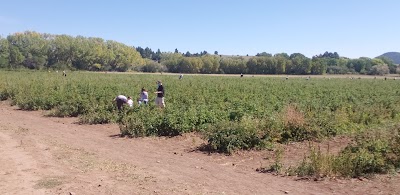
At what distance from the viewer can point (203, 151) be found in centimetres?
Result: 1141

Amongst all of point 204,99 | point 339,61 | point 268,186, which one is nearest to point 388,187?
point 268,186

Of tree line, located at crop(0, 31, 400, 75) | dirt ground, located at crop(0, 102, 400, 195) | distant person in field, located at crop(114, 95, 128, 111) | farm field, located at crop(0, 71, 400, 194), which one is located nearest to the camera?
dirt ground, located at crop(0, 102, 400, 195)

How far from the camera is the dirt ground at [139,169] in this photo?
7.47m

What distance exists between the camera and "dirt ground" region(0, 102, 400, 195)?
Answer: 7473 millimetres

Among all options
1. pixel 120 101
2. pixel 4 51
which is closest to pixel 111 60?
pixel 4 51

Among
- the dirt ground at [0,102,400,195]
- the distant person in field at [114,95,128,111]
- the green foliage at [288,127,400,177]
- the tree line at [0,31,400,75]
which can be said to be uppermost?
the tree line at [0,31,400,75]

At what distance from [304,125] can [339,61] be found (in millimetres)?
191194

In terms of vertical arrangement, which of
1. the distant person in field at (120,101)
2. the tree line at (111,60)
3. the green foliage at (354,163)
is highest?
the tree line at (111,60)

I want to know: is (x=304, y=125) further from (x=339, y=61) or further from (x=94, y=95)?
(x=339, y=61)

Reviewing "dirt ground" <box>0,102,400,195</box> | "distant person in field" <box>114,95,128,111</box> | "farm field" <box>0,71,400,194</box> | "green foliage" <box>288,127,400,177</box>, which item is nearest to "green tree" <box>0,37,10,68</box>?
"distant person in field" <box>114,95,128,111</box>

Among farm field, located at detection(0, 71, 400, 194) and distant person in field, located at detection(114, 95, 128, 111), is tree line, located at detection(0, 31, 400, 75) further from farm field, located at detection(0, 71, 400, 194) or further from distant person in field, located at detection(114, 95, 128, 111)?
farm field, located at detection(0, 71, 400, 194)

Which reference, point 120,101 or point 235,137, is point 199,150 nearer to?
point 235,137

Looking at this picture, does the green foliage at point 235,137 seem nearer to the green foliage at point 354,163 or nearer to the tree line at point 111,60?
the green foliage at point 354,163

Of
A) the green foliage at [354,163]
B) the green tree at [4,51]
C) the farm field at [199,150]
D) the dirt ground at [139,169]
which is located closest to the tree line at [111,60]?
the green tree at [4,51]
